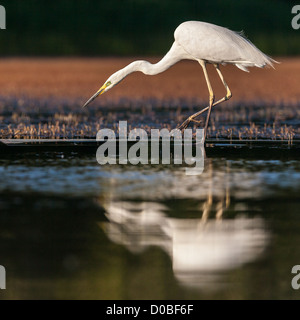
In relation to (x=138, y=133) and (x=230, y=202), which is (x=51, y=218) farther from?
(x=138, y=133)

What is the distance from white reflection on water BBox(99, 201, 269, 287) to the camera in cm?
649

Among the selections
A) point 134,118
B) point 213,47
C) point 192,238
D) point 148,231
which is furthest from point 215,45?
point 192,238

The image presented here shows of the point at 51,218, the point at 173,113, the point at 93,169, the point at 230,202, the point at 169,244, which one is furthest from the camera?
the point at 173,113

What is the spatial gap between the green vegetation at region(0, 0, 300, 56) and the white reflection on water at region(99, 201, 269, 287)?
34785 mm

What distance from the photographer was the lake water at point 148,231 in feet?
19.9

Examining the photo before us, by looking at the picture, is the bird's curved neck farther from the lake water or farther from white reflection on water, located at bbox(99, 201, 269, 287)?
white reflection on water, located at bbox(99, 201, 269, 287)

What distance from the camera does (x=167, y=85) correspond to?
104 feet

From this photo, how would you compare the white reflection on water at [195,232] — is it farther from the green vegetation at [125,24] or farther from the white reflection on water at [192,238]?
the green vegetation at [125,24]

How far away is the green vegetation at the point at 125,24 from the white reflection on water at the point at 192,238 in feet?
114

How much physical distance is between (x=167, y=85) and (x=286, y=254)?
25159mm

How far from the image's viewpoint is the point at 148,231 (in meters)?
7.68

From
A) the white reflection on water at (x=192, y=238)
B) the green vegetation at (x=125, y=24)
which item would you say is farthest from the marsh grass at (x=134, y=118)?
the green vegetation at (x=125, y=24)

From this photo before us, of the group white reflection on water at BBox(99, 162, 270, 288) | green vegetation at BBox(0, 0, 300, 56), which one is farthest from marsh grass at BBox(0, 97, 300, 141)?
green vegetation at BBox(0, 0, 300, 56)
